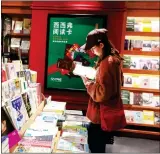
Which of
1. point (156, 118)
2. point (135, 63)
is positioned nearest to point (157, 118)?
point (156, 118)

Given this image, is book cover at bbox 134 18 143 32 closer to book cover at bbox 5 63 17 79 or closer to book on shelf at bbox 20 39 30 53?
book on shelf at bbox 20 39 30 53

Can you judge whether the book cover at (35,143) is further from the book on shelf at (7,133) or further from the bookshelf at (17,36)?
the bookshelf at (17,36)

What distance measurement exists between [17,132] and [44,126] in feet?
0.84

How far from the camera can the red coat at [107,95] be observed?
1574 mm

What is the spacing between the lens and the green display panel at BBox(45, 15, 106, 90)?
2747 mm

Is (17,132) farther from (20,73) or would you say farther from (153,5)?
(153,5)

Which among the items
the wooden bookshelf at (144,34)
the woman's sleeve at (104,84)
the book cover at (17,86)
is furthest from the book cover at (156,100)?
the book cover at (17,86)

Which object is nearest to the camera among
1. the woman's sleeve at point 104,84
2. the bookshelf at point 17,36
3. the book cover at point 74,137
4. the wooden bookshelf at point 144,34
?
the book cover at point 74,137

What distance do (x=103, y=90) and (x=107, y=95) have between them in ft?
A: 0.17

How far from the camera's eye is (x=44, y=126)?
151 centimetres

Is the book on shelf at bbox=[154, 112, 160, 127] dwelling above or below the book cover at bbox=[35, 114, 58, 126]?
below

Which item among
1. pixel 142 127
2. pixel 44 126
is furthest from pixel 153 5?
pixel 44 126

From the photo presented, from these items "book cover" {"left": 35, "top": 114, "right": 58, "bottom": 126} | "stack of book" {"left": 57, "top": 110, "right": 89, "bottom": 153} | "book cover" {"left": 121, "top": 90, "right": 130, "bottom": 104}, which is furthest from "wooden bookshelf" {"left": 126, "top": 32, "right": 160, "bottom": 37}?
"book cover" {"left": 35, "top": 114, "right": 58, "bottom": 126}

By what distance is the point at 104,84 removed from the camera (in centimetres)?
157
